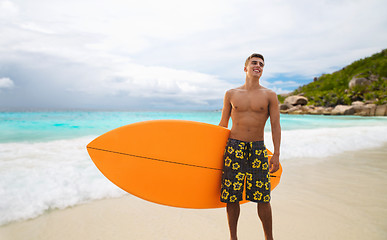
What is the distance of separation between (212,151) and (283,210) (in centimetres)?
109

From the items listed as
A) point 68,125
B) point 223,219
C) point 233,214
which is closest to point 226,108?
point 233,214

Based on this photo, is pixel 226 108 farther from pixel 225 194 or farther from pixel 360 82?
pixel 360 82

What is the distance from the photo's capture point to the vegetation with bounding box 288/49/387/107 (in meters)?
34.6

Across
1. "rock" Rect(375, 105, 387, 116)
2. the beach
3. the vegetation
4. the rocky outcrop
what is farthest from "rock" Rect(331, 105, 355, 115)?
the beach

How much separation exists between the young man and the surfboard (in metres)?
0.23

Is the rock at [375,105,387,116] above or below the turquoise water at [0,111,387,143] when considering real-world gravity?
above

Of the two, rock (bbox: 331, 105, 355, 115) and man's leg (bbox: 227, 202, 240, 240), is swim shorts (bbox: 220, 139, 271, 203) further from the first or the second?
rock (bbox: 331, 105, 355, 115)

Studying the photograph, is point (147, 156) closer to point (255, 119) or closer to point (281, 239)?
point (255, 119)

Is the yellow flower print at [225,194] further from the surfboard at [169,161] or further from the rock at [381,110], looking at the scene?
the rock at [381,110]

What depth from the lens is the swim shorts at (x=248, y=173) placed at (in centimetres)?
153

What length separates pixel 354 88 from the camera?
37.8 m

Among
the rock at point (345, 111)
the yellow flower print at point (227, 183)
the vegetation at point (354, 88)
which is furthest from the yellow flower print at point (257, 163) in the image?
the vegetation at point (354, 88)

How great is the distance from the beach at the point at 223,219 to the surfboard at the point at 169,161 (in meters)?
0.30

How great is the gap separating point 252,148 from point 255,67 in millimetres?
554
